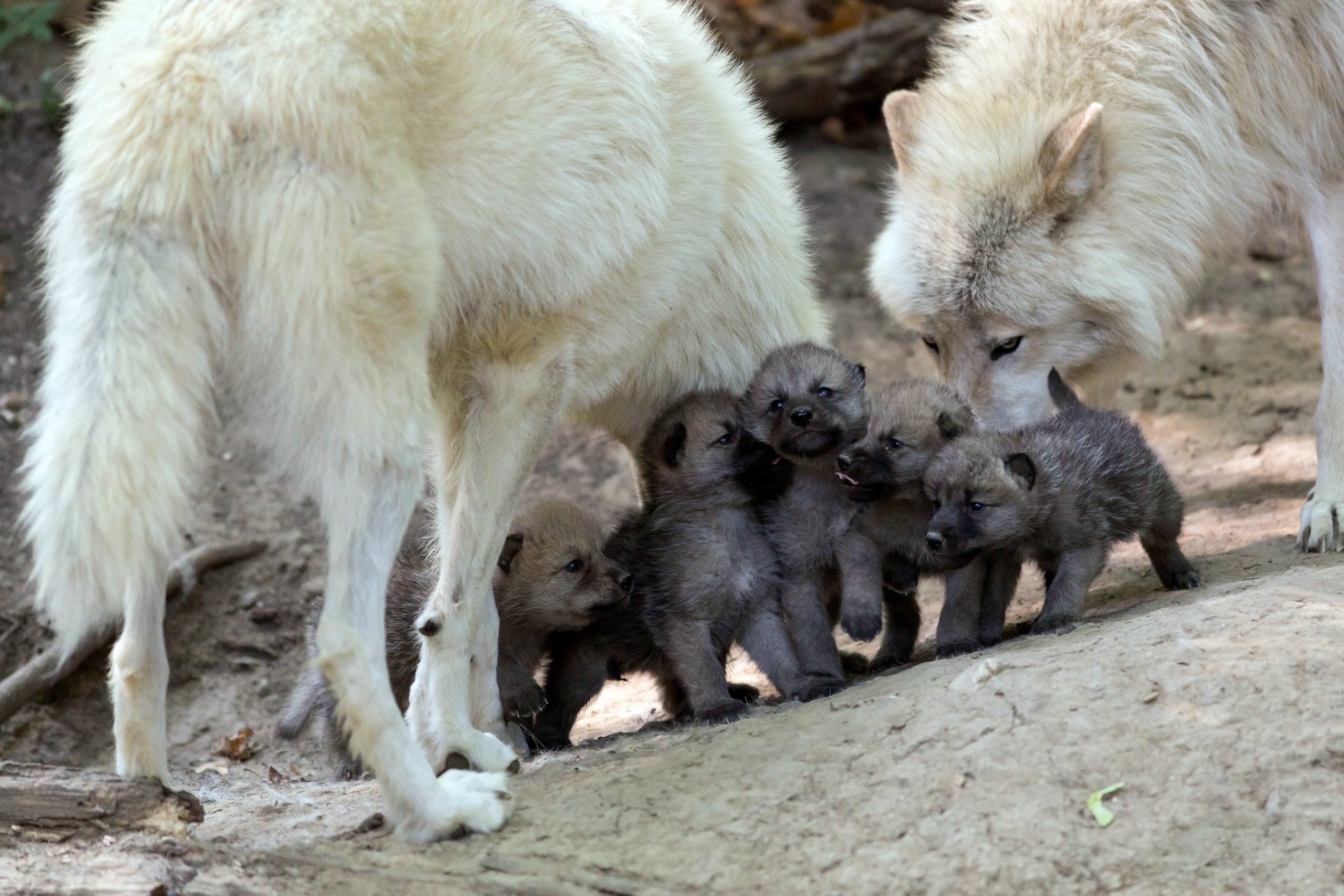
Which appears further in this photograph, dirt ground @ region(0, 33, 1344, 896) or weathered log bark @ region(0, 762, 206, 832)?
weathered log bark @ region(0, 762, 206, 832)

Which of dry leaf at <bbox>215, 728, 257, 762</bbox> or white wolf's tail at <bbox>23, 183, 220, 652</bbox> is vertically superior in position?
white wolf's tail at <bbox>23, 183, 220, 652</bbox>

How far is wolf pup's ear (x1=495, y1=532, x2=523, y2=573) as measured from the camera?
4.67 metres

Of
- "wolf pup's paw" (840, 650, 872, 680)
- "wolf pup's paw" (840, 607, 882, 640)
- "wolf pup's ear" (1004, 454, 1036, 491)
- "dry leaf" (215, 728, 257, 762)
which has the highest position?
"wolf pup's ear" (1004, 454, 1036, 491)

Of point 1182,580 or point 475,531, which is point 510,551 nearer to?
point 475,531

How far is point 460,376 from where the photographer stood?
13.5ft

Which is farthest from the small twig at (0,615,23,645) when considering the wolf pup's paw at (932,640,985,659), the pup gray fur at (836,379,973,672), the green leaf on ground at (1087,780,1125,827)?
the green leaf on ground at (1087,780,1125,827)

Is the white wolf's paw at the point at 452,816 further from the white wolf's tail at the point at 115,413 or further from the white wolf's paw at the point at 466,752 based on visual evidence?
the white wolf's tail at the point at 115,413

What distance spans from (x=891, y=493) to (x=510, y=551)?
142 cm

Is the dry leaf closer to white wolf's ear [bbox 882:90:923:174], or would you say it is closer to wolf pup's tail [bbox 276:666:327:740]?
wolf pup's tail [bbox 276:666:327:740]

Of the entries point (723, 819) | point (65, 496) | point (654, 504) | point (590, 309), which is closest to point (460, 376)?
point (590, 309)

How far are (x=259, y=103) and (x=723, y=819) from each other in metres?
2.15

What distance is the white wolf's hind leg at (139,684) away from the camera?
11.9ft

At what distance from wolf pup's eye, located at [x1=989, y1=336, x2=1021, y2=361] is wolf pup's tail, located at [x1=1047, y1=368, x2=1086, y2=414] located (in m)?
0.18

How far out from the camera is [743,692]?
199 inches
